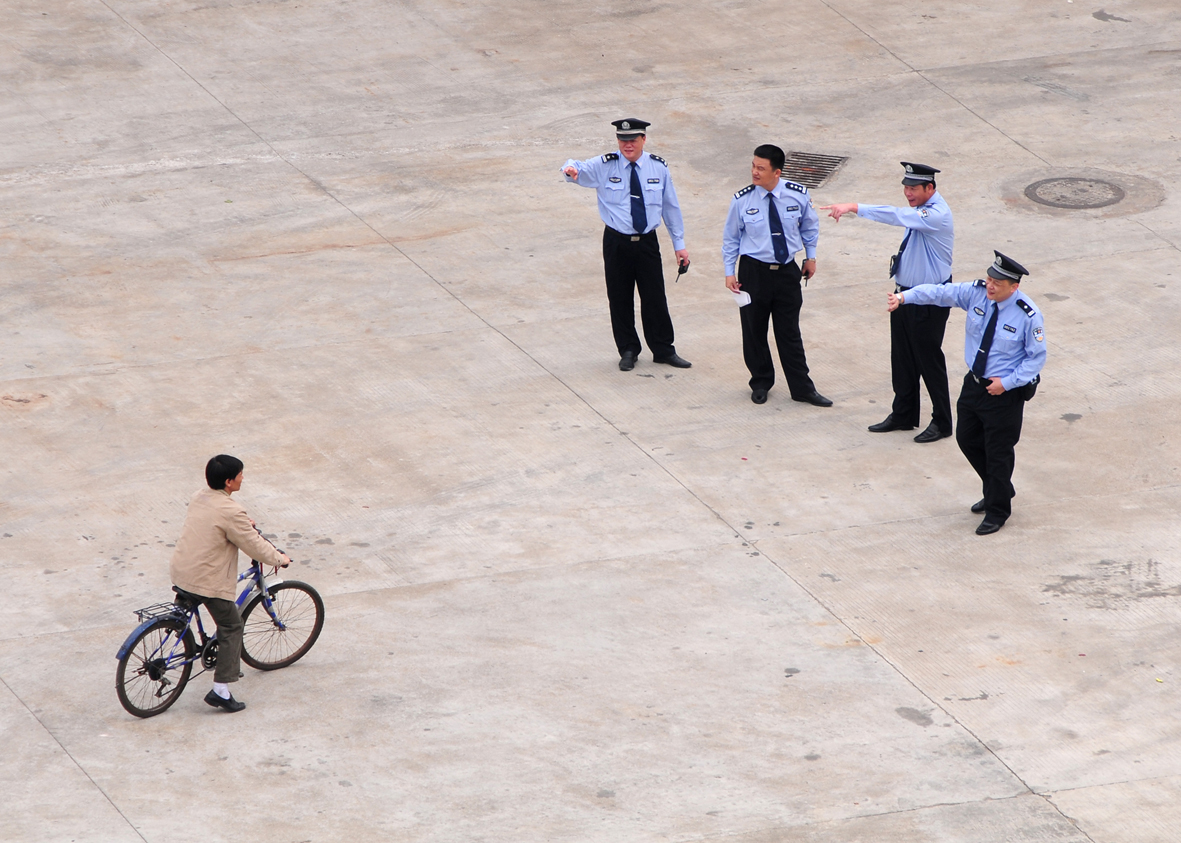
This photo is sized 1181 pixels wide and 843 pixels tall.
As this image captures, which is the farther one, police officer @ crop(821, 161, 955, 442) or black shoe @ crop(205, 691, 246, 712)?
police officer @ crop(821, 161, 955, 442)

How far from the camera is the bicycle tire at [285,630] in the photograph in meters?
8.16

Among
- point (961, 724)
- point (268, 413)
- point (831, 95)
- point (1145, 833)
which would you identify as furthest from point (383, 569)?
point (831, 95)

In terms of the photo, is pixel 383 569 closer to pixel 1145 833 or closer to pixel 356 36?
pixel 1145 833

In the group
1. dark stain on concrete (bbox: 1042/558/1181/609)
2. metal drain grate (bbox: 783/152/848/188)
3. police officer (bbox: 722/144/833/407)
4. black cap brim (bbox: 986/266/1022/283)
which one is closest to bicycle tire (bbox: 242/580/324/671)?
dark stain on concrete (bbox: 1042/558/1181/609)

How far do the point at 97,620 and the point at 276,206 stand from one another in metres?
6.38

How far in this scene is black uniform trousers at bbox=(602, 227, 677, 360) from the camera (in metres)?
11.6

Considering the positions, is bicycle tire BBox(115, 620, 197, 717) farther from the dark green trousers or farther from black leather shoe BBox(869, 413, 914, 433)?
black leather shoe BBox(869, 413, 914, 433)

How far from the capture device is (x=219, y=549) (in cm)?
766

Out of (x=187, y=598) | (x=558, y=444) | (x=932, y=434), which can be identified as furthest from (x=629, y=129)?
(x=187, y=598)

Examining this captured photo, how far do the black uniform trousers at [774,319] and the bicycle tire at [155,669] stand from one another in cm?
483

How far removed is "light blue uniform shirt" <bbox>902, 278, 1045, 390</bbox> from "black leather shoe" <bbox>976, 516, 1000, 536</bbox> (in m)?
0.82

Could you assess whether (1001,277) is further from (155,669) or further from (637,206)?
(155,669)

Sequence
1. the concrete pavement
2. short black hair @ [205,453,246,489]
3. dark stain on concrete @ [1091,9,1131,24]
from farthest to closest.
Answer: dark stain on concrete @ [1091,9,1131,24] → short black hair @ [205,453,246,489] → the concrete pavement

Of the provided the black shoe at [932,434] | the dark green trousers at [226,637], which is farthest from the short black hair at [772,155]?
the dark green trousers at [226,637]
